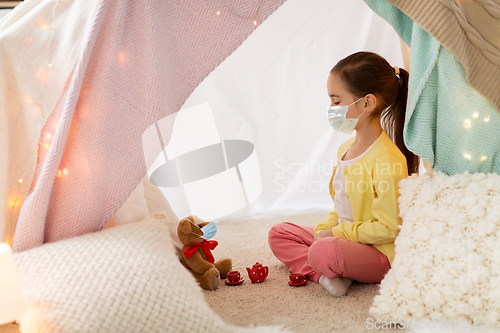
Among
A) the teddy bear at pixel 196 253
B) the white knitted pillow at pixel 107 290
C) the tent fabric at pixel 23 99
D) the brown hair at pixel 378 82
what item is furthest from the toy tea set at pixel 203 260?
the brown hair at pixel 378 82

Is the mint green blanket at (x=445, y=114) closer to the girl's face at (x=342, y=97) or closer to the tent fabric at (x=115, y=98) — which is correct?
the girl's face at (x=342, y=97)

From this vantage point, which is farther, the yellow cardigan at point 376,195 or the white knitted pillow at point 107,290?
the yellow cardigan at point 376,195

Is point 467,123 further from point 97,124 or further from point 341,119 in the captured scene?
point 97,124

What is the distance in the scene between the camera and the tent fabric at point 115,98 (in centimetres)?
97

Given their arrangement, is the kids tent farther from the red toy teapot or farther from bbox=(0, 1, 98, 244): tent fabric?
the red toy teapot

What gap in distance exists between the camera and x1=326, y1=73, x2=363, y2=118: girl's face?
3.97 feet

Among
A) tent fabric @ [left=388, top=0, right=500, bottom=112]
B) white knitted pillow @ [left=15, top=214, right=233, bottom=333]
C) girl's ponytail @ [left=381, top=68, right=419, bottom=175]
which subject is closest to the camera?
white knitted pillow @ [left=15, top=214, right=233, bottom=333]

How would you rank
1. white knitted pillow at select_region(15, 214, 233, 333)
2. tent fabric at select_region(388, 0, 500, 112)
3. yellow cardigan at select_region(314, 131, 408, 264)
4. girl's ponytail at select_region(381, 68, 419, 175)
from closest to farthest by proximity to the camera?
white knitted pillow at select_region(15, 214, 233, 333) → tent fabric at select_region(388, 0, 500, 112) → yellow cardigan at select_region(314, 131, 408, 264) → girl's ponytail at select_region(381, 68, 419, 175)

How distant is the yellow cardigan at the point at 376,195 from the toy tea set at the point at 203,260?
0.82ft

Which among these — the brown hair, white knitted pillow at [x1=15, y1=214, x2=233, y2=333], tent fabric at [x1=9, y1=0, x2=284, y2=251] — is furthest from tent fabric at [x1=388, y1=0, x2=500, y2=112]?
white knitted pillow at [x1=15, y1=214, x2=233, y2=333]

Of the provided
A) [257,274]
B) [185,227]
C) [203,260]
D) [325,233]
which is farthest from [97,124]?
[325,233]

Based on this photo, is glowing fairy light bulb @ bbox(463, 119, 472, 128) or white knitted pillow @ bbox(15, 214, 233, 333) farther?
glowing fairy light bulb @ bbox(463, 119, 472, 128)

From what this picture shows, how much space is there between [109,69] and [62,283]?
52 cm

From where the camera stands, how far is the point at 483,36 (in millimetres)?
1005
